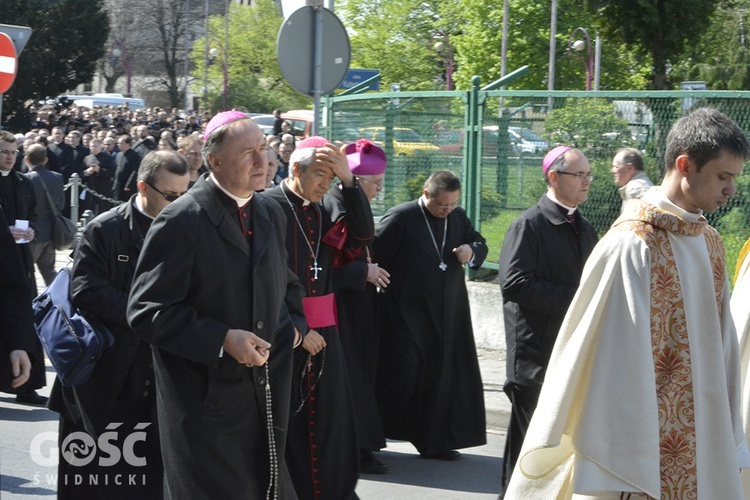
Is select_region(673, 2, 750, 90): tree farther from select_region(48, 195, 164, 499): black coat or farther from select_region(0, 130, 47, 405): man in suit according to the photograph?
select_region(48, 195, 164, 499): black coat

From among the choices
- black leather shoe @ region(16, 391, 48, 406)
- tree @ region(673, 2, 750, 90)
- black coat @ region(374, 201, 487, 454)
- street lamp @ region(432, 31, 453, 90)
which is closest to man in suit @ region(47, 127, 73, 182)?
black leather shoe @ region(16, 391, 48, 406)

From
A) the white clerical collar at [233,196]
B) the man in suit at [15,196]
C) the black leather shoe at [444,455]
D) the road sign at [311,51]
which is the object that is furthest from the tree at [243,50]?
the white clerical collar at [233,196]

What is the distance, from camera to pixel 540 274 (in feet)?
19.4

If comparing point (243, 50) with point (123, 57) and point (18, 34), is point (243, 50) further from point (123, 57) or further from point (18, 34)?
point (18, 34)

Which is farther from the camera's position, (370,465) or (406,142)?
(406,142)

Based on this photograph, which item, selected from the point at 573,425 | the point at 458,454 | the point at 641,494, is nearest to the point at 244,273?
the point at 573,425

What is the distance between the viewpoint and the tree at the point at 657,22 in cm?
1467

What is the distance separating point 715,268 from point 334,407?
2.29 m

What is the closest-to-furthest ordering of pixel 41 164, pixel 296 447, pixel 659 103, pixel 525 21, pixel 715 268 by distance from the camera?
pixel 715 268, pixel 296 447, pixel 659 103, pixel 41 164, pixel 525 21

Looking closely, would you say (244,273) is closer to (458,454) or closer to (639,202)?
(639,202)

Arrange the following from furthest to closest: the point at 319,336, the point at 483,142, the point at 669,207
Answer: the point at 483,142 < the point at 319,336 < the point at 669,207

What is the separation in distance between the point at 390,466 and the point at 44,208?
542 cm

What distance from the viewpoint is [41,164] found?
12.5 meters

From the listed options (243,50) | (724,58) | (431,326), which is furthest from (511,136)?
(243,50)
